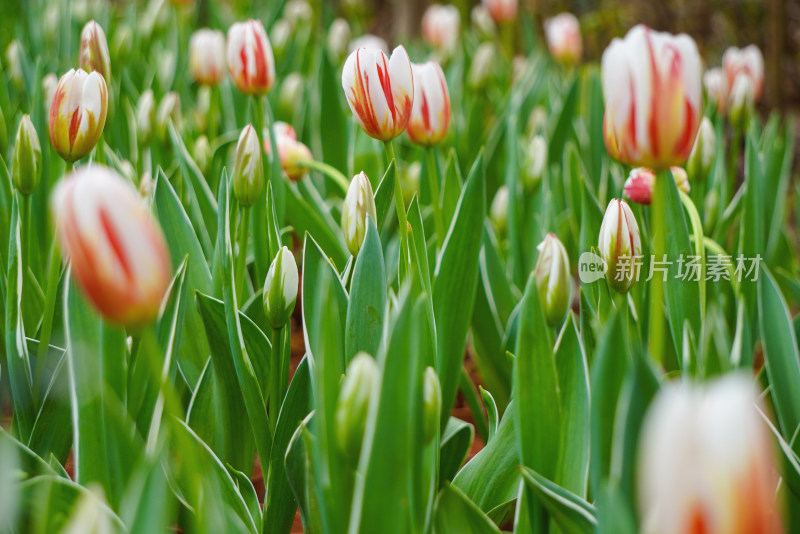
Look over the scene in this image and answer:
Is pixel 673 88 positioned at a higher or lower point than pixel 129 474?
higher

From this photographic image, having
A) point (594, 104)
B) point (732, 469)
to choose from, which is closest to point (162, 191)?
point (732, 469)

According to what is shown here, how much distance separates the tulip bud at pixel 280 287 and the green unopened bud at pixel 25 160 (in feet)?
Answer: 1.03

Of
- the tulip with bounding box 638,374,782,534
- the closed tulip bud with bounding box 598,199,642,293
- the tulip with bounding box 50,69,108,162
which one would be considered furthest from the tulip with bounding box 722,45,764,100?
the tulip with bounding box 638,374,782,534

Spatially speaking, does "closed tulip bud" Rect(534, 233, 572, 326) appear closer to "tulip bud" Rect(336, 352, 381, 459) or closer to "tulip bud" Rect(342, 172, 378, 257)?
"tulip bud" Rect(342, 172, 378, 257)

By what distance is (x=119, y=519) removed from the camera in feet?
1.98

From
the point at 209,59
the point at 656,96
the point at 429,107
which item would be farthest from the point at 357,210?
the point at 209,59

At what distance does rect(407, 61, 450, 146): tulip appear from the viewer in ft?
3.23

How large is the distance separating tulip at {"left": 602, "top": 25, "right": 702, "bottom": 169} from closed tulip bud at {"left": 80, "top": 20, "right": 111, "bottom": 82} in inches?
27.7

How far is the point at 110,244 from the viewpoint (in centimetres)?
43

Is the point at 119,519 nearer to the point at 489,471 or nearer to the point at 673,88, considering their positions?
the point at 489,471

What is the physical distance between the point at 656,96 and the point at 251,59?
2.36ft

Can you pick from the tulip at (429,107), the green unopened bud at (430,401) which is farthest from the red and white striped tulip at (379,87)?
the green unopened bud at (430,401)

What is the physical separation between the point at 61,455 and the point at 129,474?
9.9 inches

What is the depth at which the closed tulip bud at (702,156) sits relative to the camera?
121 centimetres
